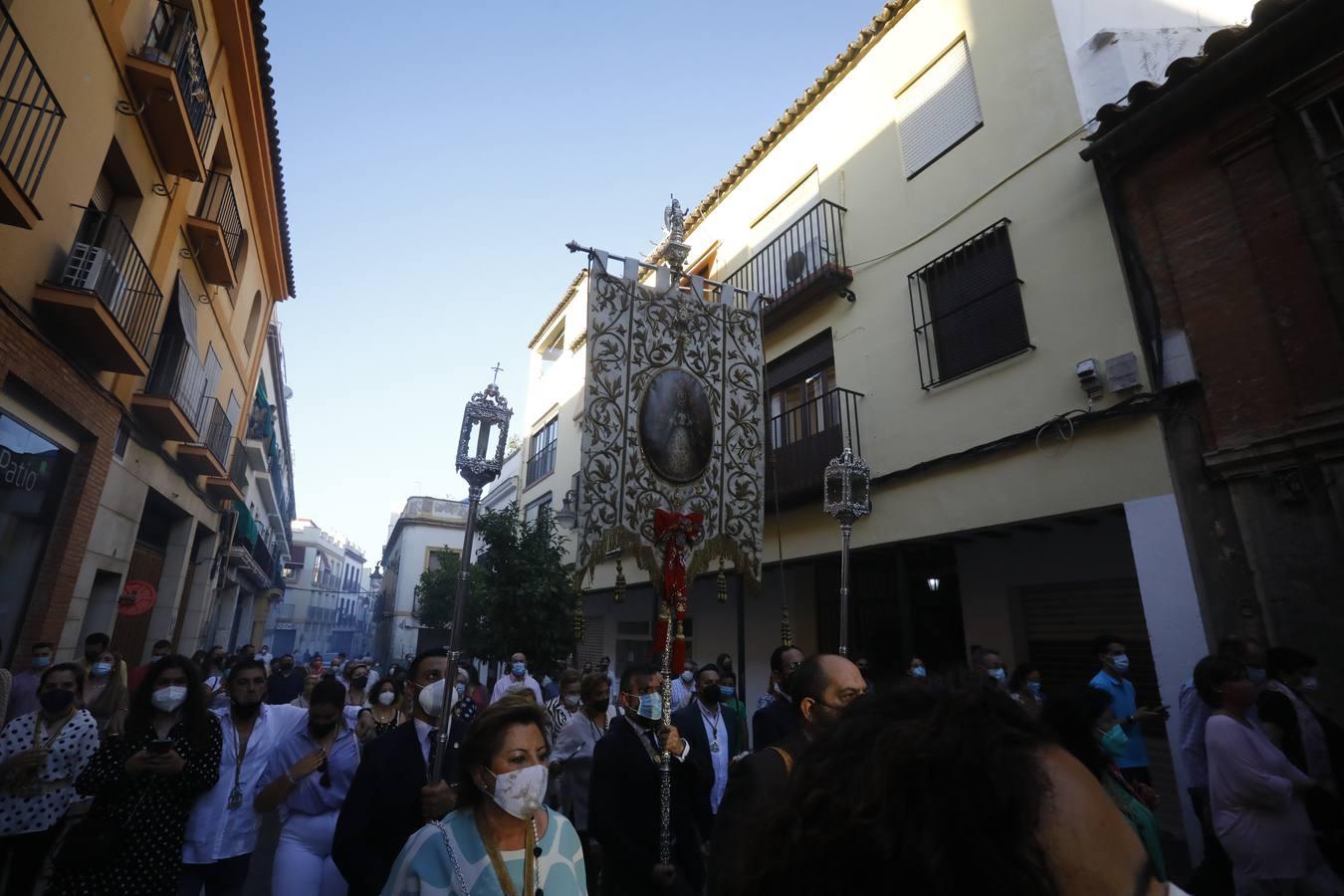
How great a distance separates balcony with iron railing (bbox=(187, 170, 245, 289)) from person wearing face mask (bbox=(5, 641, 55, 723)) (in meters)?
6.25

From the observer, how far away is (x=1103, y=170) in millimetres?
6328

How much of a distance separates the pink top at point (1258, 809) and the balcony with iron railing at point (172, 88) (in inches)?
Answer: 436

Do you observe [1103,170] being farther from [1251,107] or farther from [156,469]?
[156,469]

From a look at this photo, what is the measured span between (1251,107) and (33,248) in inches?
422

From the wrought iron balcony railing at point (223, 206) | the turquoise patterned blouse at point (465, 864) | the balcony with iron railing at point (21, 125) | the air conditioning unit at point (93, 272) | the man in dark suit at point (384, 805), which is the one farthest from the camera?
the wrought iron balcony railing at point (223, 206)

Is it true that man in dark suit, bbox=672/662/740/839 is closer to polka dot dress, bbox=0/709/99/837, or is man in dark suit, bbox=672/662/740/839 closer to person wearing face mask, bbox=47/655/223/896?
person wearing face mask, bbox=47/655/223/896

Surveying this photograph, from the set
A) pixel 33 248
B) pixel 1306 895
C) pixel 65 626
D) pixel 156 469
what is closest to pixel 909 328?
pixel 1306 895

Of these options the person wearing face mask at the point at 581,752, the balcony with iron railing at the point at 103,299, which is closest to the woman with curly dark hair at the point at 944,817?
the person wearing face mask at the point at 581,752

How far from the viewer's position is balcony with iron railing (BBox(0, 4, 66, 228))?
504cm

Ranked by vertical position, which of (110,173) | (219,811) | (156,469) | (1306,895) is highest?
(110,173)

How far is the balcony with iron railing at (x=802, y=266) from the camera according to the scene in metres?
9.35

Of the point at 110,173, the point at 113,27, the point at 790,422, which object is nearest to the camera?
the point at 113,27

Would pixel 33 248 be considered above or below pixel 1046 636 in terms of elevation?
above

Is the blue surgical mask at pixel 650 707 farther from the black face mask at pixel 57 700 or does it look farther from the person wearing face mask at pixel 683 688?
the black face mask at pixel 57 700
